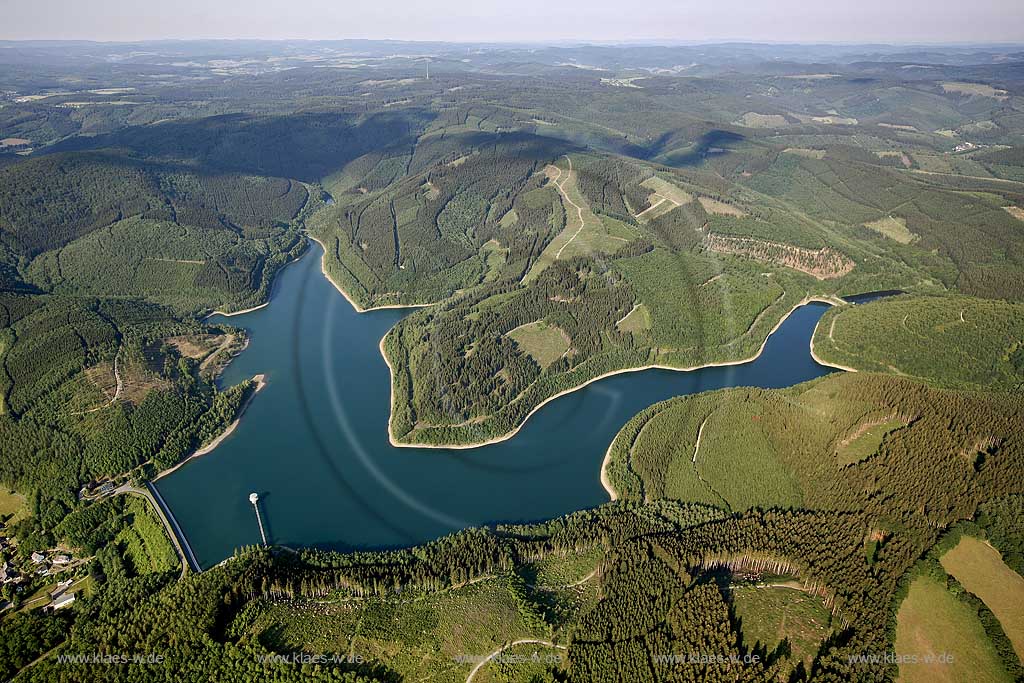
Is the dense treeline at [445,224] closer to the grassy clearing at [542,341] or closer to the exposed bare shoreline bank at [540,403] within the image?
the exposed bare shoreline bank at [540,403]

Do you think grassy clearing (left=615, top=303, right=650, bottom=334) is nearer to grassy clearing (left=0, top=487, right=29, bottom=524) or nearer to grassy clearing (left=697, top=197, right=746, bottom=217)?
grassy clearing (left=697, top=197, right=746, bottom=217)

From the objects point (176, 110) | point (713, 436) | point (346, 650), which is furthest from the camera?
point (176, 110)

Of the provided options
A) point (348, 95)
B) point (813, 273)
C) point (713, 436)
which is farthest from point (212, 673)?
point (348, 95)

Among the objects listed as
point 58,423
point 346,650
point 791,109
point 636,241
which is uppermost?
point 791,109

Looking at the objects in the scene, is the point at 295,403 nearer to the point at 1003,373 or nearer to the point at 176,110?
the point at 1003,373

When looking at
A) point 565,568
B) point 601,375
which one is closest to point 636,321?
point 601,375

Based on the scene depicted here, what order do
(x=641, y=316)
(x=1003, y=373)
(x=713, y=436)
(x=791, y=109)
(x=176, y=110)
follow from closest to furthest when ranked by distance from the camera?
(x=713, y=436), (x=1003, y=373), (x=641, y=316), (x=176, y=110), (x=791, y=109)

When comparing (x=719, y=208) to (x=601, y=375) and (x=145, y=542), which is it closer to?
(x=601, y=375)
